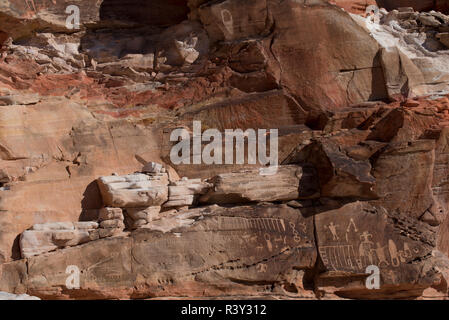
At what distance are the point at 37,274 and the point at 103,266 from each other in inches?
33.2

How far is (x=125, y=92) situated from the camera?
10289 mm

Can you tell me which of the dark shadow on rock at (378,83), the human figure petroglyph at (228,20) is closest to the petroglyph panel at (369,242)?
the dark shadow on rock at (378,83)

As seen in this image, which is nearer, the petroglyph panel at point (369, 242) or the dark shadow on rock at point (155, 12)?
the petroglyph panel at point (369, 242)

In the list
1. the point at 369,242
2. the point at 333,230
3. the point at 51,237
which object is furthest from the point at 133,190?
the point at 369,242

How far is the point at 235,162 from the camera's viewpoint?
899 centimetres

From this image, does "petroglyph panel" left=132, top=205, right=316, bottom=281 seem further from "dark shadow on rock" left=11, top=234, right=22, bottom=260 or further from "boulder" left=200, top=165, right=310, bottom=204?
"dark shadow on rock" left=11, top=234, right=22, bottom=260

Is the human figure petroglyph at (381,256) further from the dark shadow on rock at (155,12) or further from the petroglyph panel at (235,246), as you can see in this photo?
the dark shadow on rock at (155,12)

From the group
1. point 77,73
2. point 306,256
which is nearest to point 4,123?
point 77,73

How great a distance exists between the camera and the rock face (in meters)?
8.17

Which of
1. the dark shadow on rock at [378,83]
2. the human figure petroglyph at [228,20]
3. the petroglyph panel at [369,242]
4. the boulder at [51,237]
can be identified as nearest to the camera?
the boulder at [51,237]

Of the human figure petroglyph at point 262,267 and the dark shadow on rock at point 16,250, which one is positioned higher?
the dark shadow on rock at point 16,250

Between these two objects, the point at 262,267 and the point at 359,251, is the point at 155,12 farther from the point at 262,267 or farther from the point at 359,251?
the point at 359,251

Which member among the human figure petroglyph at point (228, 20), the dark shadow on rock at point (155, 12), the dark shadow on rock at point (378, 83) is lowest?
the dark shadow on rock at point (378, 83)

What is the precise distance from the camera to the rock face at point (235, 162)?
8.17 metres
